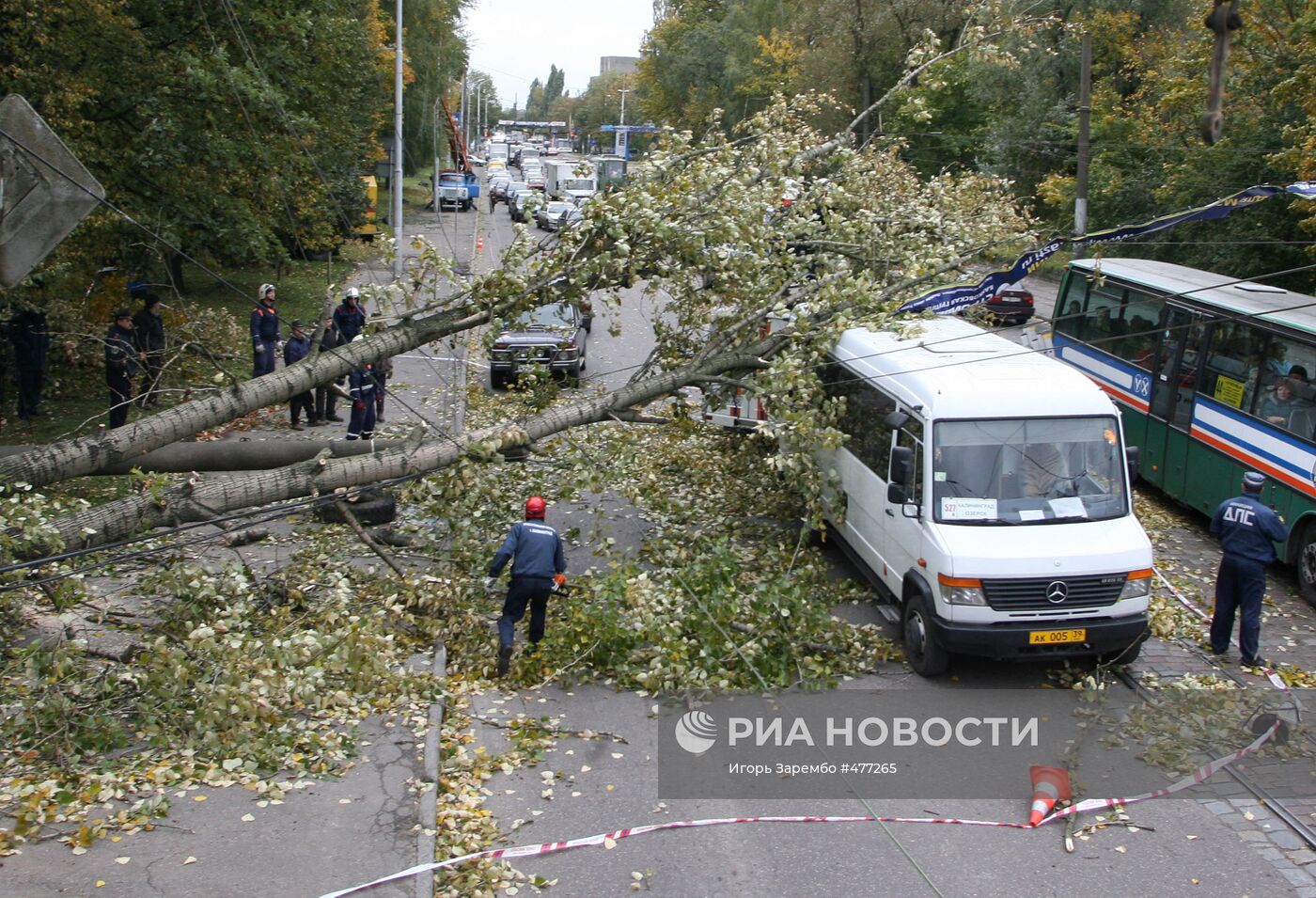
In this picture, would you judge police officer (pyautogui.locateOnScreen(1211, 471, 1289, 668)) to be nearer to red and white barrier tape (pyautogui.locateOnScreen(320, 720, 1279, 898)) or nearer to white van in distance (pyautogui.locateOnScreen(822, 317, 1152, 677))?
white van in distance (pyautogui.locateOnScreen(822, 317, 1152, 677))

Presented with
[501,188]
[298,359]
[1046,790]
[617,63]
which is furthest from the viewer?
[617,63]

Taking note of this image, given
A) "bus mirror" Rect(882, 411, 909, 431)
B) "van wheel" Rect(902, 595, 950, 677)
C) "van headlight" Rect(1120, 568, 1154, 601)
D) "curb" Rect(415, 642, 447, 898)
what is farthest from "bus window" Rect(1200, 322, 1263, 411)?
"curb" Rect(415, 642, 447, 898)

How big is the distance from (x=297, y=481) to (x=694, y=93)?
2337 inches

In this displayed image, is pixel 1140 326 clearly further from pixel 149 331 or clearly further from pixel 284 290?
pixel 284 290

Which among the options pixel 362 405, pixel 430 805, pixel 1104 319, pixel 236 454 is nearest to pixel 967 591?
pixel 430 805

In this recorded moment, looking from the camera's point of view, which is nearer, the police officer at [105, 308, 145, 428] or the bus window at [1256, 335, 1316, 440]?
the bus window at [1256, 335, 1316, 440]

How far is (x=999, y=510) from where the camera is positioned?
364 inches

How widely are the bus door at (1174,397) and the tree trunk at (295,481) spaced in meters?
6.37

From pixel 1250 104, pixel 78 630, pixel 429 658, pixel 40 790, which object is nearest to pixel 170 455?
pixel 78 630

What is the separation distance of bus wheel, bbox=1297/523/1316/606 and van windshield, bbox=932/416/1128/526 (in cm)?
304

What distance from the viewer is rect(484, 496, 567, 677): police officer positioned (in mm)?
9055

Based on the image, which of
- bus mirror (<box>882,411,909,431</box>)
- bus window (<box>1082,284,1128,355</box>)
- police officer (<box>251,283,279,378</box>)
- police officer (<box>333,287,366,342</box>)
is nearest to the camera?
bus mirror (<box>882,411,909,431</box>)

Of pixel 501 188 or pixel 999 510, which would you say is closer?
pixel 999 510

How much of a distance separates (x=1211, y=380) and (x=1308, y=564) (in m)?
2.83
